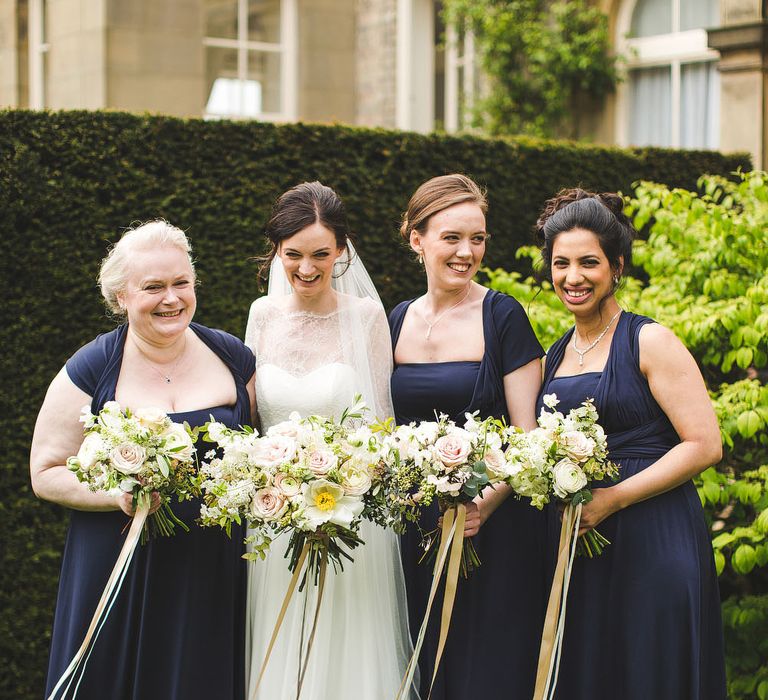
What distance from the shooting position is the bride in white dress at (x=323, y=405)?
12.8 ft

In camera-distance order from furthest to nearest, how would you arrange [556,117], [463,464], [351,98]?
[556,117] < [351,98] < [463,464]

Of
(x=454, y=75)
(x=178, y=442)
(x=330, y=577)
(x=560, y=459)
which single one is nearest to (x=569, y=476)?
(x=560, y=459)

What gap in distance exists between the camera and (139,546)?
12.2 ft

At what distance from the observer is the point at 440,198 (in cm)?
410

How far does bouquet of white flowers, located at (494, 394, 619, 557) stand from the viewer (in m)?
3.38

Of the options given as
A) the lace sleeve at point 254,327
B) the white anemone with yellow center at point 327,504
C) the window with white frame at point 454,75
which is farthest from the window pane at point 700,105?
the white anemone with yellow center at point 327,504

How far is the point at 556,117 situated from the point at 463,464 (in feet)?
30.6

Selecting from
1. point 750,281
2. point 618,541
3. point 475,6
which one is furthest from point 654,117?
point 618,541

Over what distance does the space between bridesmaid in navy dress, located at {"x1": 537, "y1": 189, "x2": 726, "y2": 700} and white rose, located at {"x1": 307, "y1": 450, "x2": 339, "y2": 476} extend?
93 centimetres

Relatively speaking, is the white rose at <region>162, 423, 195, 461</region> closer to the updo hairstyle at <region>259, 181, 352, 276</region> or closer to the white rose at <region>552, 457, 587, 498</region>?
the updo hairstyle at <region>259, 181, 352, 276</region>

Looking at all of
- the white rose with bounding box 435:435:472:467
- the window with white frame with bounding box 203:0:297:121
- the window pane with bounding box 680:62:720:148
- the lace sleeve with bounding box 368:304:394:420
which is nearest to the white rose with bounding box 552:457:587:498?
the white rose with bounding box 435:435:472:467

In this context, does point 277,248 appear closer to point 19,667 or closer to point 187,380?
point 187,380

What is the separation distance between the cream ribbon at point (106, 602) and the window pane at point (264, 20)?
27.7 feet

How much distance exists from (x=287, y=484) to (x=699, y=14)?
9.78 meters
